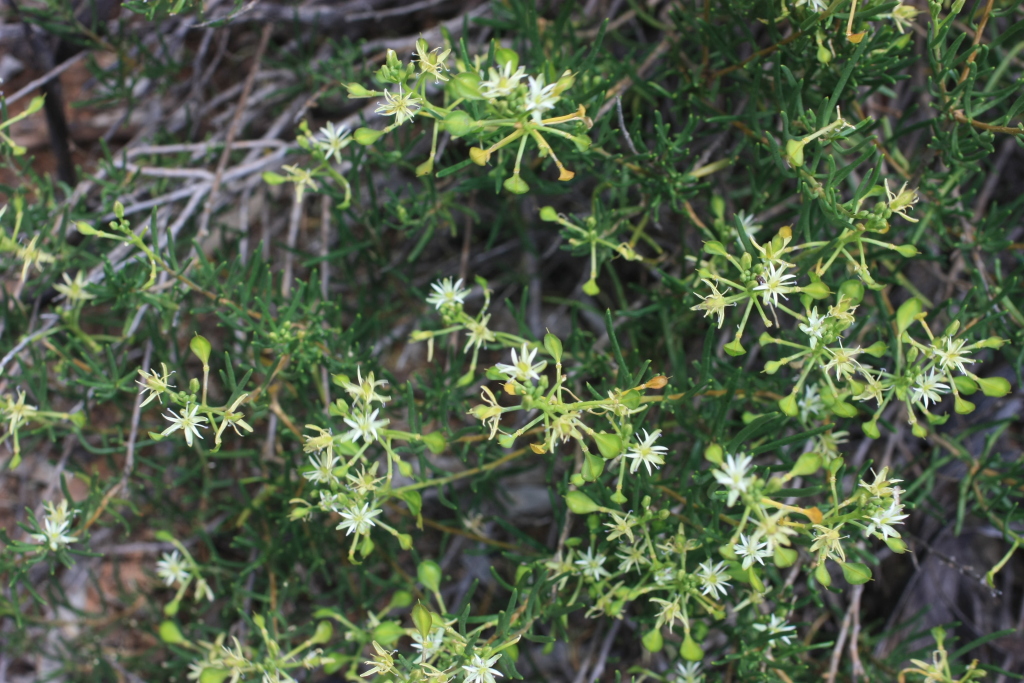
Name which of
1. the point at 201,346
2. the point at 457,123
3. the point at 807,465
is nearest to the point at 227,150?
the point at 201,346

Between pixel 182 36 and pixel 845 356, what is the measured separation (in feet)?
9.71

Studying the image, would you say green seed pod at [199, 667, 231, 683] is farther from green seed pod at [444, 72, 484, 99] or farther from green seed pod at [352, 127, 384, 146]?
green seed pod at [444, 72, 484, 99]

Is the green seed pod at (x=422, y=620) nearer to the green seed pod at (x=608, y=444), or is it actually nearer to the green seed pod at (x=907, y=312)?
the green seed pod at (x=608, y=444)

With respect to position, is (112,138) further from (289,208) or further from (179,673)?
(179,673)

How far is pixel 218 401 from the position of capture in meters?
2.94

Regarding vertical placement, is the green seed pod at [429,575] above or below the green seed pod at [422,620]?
below

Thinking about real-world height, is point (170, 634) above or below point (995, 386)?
below

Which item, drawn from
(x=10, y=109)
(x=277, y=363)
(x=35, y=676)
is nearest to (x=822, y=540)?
(x=277, y=363)

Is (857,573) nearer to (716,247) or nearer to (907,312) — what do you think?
(907,312)

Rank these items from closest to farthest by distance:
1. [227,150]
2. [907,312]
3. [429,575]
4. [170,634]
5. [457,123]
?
[457,123]
[907,312]
[429,575]
[170,634]
[227,150]

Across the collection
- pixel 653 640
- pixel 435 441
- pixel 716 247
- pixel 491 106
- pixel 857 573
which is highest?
pixel 491 106

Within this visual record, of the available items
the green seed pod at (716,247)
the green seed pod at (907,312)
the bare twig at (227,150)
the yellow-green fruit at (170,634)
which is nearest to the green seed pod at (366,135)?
the green seed pod at (716,247)

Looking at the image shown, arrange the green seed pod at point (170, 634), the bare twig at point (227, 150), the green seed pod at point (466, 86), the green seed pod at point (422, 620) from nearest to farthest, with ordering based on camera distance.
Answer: the green seed pod at point (466, 86)
the green seed pod at point (422, 620)
the green seed pod at point (170, 634)
the bare twig at point (227, 150)

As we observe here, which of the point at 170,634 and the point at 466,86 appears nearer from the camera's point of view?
the point at 466,86
